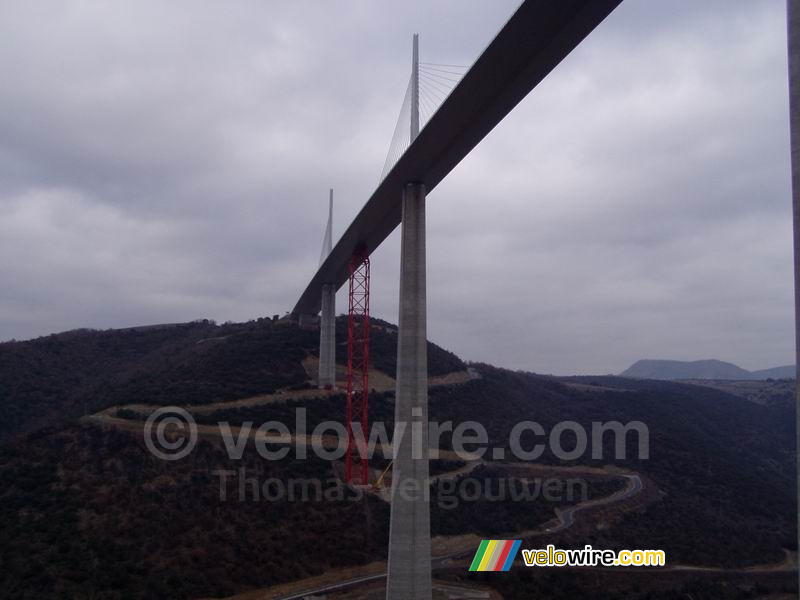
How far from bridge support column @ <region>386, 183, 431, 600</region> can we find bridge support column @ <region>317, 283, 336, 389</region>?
25.7 meters

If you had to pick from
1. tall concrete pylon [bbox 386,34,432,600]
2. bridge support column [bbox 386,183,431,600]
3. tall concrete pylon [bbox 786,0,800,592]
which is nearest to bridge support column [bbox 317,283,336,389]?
tall concrete pylon [bbox 386,34,432,600]

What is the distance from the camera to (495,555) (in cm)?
2934

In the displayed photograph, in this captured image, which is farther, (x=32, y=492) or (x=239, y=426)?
(x=239, y=426)

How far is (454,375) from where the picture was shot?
217 feet

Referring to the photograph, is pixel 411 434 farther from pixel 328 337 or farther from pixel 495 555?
pixel 328 337

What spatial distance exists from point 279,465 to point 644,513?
2099cm

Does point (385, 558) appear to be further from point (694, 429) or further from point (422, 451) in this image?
point (694, 429)

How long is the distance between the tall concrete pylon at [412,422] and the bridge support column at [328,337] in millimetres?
25547

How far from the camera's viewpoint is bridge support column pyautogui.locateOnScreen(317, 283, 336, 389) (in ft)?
158

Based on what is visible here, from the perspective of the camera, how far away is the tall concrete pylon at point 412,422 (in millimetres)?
21062

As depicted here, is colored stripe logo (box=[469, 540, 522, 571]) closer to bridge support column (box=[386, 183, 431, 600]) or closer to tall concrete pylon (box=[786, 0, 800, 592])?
bridge support column (box=[386, 183, 431, 600])

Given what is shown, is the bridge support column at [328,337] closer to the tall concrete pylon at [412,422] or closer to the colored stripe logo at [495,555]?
the colored stripe logo at [495,555]

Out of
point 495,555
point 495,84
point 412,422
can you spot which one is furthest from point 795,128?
point 495,555

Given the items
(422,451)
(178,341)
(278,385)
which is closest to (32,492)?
(422,451)
